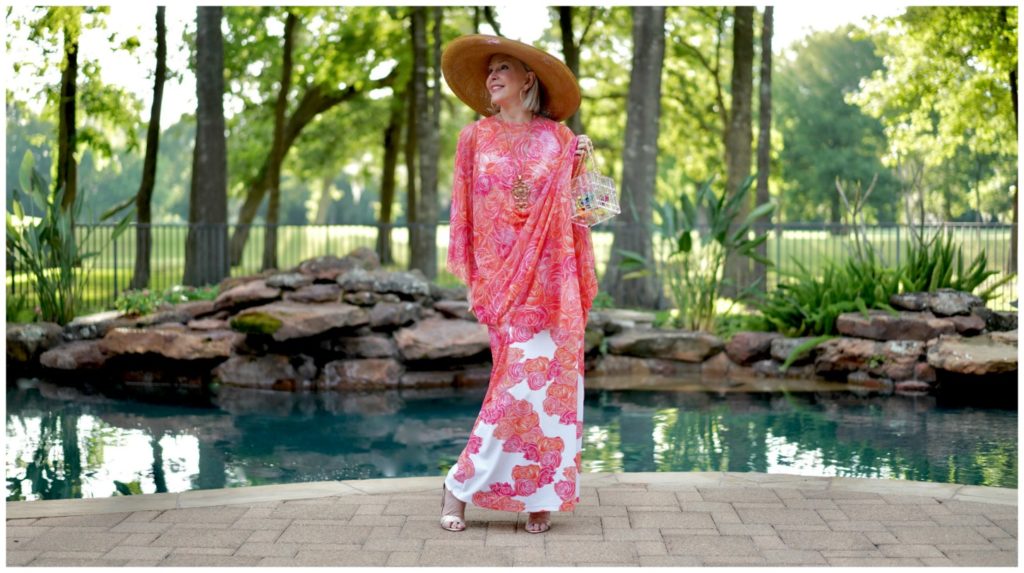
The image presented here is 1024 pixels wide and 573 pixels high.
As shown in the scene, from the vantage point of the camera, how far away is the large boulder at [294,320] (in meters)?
9.11

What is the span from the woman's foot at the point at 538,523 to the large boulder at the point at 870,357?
220 inches

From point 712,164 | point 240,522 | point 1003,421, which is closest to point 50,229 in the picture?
Result: point 240,522

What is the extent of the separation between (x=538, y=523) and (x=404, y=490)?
84 cm

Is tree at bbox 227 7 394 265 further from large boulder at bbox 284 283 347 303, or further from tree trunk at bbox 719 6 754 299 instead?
large boulder at bbox 284 283 347 303

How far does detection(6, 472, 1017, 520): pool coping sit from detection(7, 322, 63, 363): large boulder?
573 centimetres

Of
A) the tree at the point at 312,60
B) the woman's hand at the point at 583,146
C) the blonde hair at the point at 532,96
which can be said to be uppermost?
the tree at the point at 312,60

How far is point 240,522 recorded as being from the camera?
4.22 m

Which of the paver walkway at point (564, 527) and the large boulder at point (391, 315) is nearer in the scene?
the paver walkway at point (564, 527)

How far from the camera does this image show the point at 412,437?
6961 millimetres

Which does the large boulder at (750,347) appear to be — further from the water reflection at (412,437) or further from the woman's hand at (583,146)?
the woman's hand at (583,146)

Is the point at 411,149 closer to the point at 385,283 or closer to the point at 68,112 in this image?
the point at 68,112

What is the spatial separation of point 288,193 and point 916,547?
209ft

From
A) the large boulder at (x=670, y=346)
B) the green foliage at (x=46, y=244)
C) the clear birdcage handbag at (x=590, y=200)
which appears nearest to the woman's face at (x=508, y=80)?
the clear birdcage handbag at (x=590, y=200)

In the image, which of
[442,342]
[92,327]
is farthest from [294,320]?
[92,327]
